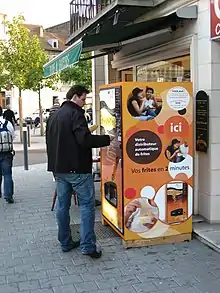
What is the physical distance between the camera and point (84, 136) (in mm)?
4586

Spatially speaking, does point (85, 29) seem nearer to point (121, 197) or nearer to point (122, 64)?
point (122, 64)

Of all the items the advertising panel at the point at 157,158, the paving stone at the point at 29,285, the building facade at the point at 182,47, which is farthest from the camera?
the building facade at the point at 182,47

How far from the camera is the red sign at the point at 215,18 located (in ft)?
17.0

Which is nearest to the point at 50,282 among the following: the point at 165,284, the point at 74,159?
the point at 165,284

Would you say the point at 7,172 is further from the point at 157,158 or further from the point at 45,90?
the point at 45,90

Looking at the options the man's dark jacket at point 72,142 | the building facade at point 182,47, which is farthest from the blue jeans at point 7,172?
the man's dark jacket at point 72,142

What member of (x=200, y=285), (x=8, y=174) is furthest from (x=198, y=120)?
(x=8, y=174)

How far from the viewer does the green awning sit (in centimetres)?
580

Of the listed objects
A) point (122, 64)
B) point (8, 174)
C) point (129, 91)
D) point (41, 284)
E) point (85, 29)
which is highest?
point (85, 29)

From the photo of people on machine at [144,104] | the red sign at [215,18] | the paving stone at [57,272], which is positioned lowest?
the paving stone at [57,272]

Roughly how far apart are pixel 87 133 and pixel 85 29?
17.6ft

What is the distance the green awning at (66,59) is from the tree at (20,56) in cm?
1284

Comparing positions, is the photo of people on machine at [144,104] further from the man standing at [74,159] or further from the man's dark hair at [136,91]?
the man standing at [74,159]

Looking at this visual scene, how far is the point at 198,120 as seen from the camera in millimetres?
5742
